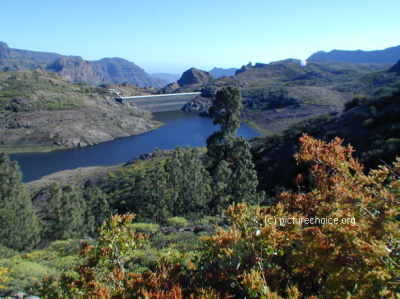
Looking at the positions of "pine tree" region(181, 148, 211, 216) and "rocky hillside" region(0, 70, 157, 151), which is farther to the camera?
"rocky hillside" region(0, 70, 157, 151)

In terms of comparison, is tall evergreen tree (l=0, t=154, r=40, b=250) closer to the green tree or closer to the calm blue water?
the green tree

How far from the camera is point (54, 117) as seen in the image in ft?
168

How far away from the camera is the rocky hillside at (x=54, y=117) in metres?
46.3

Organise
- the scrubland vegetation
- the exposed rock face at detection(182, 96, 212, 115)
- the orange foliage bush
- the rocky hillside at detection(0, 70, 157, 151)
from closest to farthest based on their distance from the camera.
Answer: the orange foliage bush, the scrubland vegetation, the rocky hillside at detection(0, 70, 157, 151), the exposed rock face at detection(182, 96, 212, 115)

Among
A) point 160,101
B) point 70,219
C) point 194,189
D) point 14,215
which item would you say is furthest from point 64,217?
point 160,101

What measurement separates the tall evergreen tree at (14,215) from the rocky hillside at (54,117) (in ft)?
112

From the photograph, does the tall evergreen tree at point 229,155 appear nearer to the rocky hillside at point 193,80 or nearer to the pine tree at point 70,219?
the pine tree at point 70,219

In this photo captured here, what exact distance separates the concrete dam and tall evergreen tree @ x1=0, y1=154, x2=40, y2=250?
6013 cm

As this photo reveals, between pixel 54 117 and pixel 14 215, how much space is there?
4237 centimetres

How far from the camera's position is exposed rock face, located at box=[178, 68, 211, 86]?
12194cm

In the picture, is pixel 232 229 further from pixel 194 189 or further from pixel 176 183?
pixel 176 183

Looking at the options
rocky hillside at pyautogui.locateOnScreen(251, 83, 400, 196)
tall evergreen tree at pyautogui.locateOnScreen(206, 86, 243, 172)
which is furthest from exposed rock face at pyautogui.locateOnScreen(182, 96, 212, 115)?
tall evergreen tree at pyautogui.locateOnScreen(206, 86, 243, 172)

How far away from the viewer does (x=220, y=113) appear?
56.4ft

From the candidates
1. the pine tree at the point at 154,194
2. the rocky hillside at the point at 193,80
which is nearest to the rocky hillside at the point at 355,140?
the pine tree at the point at 154,194
